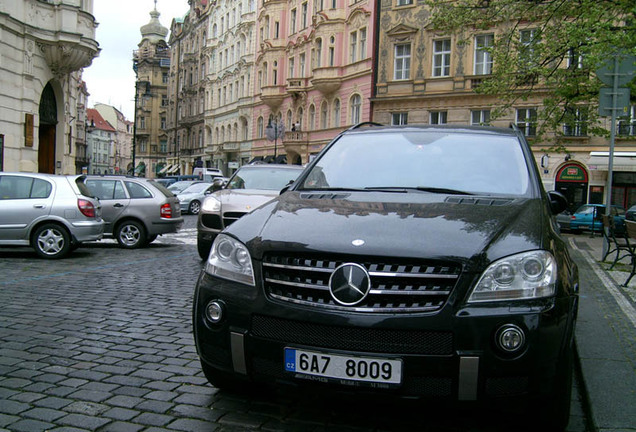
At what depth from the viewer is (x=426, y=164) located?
454 centimetres

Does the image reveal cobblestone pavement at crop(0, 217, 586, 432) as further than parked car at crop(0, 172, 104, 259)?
No

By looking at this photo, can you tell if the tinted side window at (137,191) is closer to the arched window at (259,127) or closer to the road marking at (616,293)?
the road marking at (616,293)

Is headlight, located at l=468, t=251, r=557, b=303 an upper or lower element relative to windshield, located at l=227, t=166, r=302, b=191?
lower

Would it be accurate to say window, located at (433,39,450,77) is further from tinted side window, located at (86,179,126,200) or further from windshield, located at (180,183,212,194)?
tinted side window, located at (86,179,126,200)

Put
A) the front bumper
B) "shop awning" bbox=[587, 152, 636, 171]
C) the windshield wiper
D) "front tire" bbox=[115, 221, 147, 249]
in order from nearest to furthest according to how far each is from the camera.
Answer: the front bumper
the windshield wiper
"front tire" bbox=[115, 221, 147, 249]
"shop awning" bbox=[587, 152, 636, 171]

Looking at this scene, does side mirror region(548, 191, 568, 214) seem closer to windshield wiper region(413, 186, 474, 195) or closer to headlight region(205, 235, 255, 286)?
windshield wiper region(413, 186, 474, 195)

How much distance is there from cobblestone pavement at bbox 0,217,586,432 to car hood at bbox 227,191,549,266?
2.42ft

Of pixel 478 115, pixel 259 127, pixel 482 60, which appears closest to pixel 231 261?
pixel 478 115

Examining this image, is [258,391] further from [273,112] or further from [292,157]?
[273,112]

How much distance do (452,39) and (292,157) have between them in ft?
54.3

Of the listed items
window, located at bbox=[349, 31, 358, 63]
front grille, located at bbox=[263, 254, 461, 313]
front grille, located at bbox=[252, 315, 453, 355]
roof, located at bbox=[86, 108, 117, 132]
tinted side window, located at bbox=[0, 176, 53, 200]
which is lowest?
front grille, located at bbox=[252, 315, 453, 355]

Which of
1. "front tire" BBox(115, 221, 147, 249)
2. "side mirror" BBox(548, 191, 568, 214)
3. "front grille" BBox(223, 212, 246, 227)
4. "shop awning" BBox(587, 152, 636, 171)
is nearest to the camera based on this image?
"side mirror" BBox(548, 191, 568, 214)

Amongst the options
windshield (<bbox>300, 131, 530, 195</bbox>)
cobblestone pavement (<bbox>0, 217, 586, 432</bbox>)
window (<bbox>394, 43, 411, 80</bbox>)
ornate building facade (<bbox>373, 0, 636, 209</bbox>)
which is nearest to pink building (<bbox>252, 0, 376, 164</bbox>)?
ornate building facade (<bbox>373, 0, 636, 209</bbox>)

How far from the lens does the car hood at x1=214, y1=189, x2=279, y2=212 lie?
1041 cm
